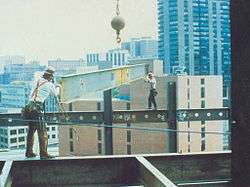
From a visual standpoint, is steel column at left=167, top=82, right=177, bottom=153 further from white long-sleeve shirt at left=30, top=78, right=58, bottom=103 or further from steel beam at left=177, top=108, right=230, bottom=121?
white long-sleeve shirt at left=30, top=78, right=58, bottom=103

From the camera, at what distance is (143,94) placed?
77875 mm

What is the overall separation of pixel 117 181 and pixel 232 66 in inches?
141

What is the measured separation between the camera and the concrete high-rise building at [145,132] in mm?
75250

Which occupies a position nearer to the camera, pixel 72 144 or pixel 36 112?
pixel 36 112

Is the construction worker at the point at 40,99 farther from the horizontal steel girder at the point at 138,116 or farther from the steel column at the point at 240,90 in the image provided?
the steel column at the point at 240,90

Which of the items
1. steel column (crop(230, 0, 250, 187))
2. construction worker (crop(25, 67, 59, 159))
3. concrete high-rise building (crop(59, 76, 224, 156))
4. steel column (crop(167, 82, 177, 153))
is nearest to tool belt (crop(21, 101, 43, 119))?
construction worker (crop(25, 67, 59, 159))

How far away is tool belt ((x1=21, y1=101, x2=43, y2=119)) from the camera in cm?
785

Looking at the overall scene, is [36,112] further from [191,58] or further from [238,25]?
[191,58]

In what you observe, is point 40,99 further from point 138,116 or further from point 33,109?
point 138,116

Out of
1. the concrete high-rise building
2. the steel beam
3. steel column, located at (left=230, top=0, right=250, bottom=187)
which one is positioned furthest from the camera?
the concrete high-rise building

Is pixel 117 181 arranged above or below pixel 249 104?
below

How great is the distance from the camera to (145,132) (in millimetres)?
75250

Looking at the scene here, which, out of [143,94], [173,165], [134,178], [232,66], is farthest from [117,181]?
[143,94]

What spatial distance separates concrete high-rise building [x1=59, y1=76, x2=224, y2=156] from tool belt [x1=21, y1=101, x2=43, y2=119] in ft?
207
